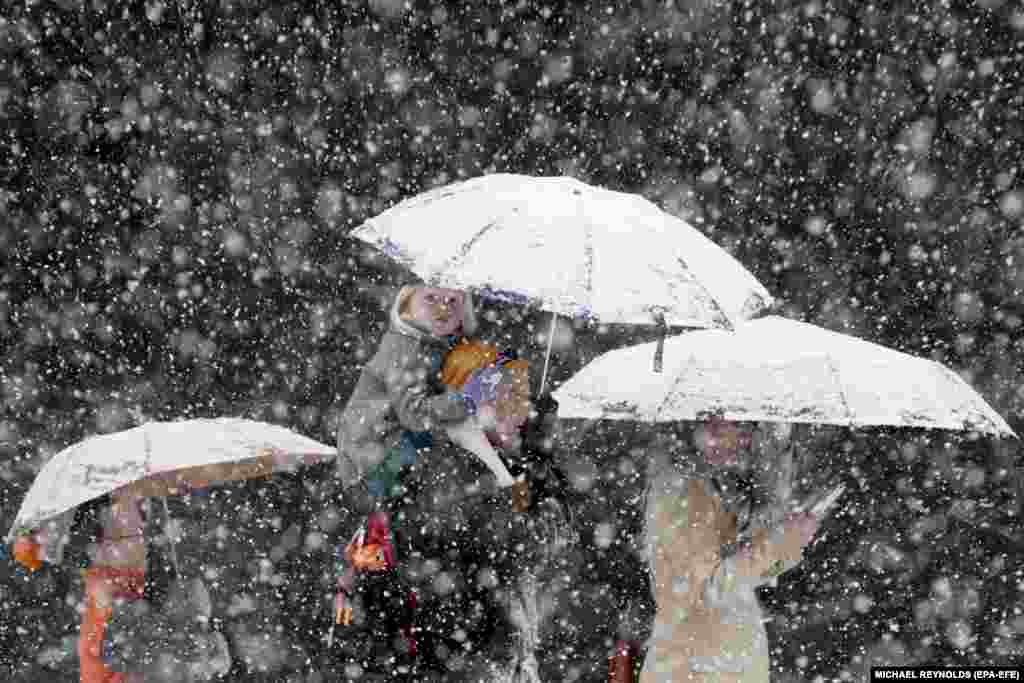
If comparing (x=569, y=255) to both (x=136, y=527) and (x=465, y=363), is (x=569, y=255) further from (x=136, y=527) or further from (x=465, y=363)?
(x=136, y=527)

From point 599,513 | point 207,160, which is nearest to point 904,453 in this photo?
point 599,513

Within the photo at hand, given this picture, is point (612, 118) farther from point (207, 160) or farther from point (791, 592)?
point (791, 592)

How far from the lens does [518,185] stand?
3.17m

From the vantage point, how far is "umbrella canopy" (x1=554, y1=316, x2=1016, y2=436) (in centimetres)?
279

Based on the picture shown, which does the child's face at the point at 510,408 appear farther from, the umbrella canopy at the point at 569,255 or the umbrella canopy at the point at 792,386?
the umbrella canopy at the point at 569,255

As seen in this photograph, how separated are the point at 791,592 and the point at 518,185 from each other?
3330 mm

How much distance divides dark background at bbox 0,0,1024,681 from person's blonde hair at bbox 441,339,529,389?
2.20 metres

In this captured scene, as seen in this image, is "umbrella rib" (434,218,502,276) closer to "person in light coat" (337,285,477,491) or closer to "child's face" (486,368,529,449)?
"person in light coat" (337,285,477,491)

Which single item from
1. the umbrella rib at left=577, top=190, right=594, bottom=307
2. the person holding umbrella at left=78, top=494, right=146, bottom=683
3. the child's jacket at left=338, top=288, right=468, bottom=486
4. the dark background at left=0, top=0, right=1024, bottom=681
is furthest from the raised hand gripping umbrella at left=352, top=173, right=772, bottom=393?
the dark background at left=0, top=0, right=1024, bottom=681

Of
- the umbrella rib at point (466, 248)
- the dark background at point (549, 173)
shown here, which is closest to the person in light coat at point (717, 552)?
the umbrella rib at point (466, 248)

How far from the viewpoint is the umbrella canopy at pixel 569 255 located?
2.75m

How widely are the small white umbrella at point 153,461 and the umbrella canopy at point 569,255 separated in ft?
2.58

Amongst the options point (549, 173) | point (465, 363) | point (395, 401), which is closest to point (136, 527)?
point (395, 401)

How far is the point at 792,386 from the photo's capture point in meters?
2.84
